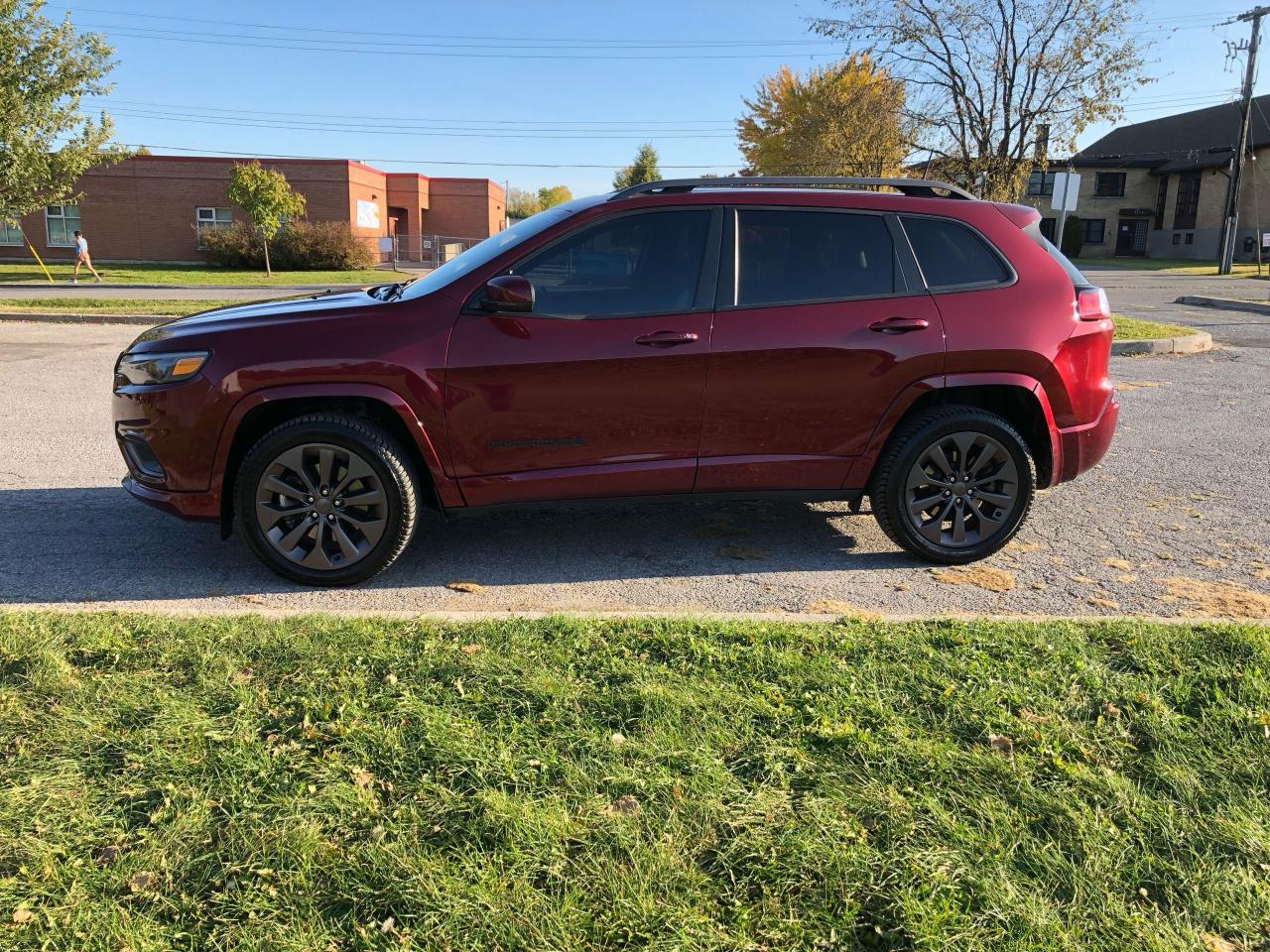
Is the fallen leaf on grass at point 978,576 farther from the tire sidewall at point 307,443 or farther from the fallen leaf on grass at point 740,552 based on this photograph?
the tire sidewall at point 307,443

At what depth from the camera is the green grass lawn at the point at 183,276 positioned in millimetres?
29078

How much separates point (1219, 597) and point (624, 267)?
3.24m

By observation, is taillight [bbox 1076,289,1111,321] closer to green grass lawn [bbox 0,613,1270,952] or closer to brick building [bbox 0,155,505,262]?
green grass lawn [bbox 0,613,1270,952]

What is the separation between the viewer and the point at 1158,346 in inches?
515

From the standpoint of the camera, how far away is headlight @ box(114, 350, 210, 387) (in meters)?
4.22

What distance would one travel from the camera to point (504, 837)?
2420 millimetres

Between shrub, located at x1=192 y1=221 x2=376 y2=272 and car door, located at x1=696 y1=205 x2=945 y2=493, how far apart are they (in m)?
35.0

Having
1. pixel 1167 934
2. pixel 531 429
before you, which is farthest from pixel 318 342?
pixel 1167 934

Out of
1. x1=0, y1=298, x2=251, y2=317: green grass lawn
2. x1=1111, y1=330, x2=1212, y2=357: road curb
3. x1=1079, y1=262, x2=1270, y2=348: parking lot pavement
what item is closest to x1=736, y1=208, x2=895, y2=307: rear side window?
x1=1111, y1=330, x2=1212, y2=357: road curb

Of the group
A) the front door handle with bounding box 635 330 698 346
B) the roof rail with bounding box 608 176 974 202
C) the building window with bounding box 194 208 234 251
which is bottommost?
the front door handle with bounding box 635 330 698 346

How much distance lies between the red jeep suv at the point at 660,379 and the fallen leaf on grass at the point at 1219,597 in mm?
764

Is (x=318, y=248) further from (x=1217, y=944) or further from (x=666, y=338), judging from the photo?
(x=1217, y=944)

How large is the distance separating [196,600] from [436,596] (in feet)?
3.54

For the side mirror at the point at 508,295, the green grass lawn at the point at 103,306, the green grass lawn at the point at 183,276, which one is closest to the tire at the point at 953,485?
the side mirror at the point at 508,295
